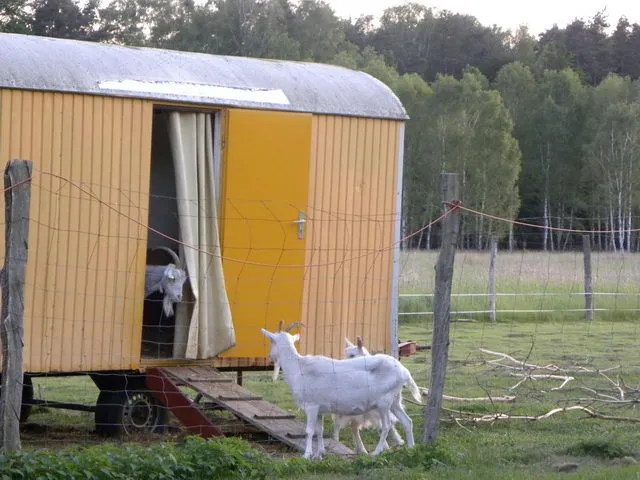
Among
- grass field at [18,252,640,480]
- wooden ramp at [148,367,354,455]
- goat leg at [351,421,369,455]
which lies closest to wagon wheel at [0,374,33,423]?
grass field at [18,252,640,480]

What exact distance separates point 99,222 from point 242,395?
7.03ft

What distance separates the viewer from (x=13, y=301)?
8.26 metres

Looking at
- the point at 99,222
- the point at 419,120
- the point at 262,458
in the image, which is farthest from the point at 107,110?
the point at 419,120

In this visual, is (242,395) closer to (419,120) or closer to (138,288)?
(138,288)

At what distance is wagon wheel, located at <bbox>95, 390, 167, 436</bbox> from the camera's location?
11.5 m

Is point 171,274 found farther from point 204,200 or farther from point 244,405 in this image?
point 244,405

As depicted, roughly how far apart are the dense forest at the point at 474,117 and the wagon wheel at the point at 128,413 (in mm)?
28329

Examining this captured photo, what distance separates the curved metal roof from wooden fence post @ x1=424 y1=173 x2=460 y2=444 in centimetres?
313

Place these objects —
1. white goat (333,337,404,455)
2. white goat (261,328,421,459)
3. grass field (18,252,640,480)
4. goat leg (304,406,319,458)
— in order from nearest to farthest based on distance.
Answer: grass field (18,252,640,480), goat leg (304,406,319,458), white goat (261,328,421,459), white goat (333,337,404,455)

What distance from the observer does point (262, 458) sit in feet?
28.8

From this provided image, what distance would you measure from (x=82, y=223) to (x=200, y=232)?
1.23 metres

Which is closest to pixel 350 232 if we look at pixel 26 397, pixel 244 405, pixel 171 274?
pixel 171 274

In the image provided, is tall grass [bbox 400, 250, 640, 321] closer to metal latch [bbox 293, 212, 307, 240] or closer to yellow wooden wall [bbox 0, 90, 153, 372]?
metal latch [bbox 293, 212, 307, 240]

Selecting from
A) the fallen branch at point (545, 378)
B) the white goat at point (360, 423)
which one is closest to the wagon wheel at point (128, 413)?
the white goat at point (360, 423)
